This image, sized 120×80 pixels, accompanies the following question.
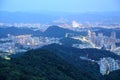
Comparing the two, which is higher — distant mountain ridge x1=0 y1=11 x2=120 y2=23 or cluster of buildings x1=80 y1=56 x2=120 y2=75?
distant mountain ridge x1=0 y1=11 x2=120 y2=23

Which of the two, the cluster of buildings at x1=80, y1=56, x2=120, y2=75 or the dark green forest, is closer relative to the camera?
the dark green forest

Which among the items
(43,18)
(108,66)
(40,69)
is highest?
(43,18)

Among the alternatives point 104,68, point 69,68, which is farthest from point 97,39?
point 69,68

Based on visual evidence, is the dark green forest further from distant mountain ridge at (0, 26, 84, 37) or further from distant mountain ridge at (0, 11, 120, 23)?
distant mountain ridge at (0, 11, 120, 23)

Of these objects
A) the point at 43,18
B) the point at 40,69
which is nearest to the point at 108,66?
the point at 40,69

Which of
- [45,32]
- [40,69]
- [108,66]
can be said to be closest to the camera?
[40,69]

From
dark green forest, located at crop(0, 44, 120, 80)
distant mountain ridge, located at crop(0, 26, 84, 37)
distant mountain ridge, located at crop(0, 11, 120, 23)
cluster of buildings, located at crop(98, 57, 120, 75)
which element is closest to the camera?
dark green forest, located at crop(0, 44, 120, 80)

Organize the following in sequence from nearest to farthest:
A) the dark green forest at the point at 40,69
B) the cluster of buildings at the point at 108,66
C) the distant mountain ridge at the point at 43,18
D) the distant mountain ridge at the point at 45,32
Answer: the dark green forest at the point at 40,69, the cluster of buildings at the point at 108,66, the distant mountain ridge at the point at 45,32, the distant mountain ridge at the point at 43,18

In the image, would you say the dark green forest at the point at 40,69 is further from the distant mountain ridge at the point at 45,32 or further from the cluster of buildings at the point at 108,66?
the distant mountain ridge at the point at 45,32

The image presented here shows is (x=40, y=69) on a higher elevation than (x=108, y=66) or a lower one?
higher

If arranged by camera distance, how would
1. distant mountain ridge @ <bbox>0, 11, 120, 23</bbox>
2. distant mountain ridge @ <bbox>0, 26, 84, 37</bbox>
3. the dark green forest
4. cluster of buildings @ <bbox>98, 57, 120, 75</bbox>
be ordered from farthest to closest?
distant mountain ridge @ <bbox>0, 11, 120, 23</bbox>, distant mountain ridge @ <bbox>0, 26, 84, 37</bbox>, cluster of buildings @ <bbox>98, 57, 120, 75</bbox>, the dark green forest

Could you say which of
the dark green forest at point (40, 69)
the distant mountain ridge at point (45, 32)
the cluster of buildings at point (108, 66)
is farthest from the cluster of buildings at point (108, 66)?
the distant mountain ridge at point (45, 32)

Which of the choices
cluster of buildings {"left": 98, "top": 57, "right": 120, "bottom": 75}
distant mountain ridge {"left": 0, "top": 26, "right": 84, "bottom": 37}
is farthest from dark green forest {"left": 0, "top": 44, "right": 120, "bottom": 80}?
distant mountain ridge {"left": 0, "top": 26, "right": 84, "bottom": 37}

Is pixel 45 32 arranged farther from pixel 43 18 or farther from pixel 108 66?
pixel 43 18
